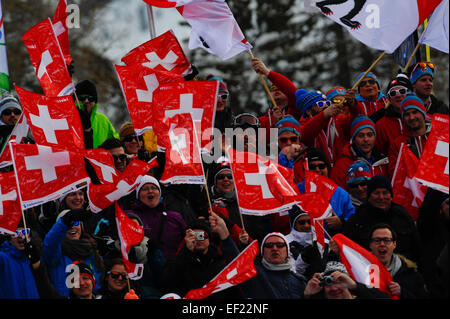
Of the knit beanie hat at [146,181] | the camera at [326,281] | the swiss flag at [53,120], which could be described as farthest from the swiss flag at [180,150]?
the camera at [326,281]

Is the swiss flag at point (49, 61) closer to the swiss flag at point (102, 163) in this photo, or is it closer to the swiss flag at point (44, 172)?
the swiss flag at point (102, 163)

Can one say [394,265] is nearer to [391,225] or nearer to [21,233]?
[391,225]

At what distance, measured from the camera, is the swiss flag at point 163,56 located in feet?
42.2

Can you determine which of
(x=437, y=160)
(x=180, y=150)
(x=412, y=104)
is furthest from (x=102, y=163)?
(x=437, y=160)

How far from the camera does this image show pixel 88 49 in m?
29.7

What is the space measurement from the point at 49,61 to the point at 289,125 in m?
2.82

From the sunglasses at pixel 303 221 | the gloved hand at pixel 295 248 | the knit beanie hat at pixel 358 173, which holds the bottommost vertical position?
the gloved hand at pixel 295 248

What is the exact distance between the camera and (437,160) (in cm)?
985

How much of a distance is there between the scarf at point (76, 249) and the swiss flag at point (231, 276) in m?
1.32

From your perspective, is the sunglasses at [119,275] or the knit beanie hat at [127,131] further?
the knit beanie hat at [127,131]

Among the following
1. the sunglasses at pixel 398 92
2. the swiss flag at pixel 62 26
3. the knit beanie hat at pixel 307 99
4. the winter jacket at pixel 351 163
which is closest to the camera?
the winter jacket at pixel 351 163

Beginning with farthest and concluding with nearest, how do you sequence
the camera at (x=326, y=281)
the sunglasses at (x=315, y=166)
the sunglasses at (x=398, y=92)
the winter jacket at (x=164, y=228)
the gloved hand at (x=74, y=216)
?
the sunglasses at (x=398, y=92) < the sunglasses at (x=315, y=166) < the winter jacket at (x=164, y=228) < the gloved hand at (x=74, y=216) < the camera at (x=326, y=281)

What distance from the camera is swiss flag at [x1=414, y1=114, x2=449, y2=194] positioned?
9766 millimetres

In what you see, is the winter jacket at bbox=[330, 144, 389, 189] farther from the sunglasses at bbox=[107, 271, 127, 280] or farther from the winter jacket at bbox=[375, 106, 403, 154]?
the sunglasses at bbox=[107, 271, 127, 280]
